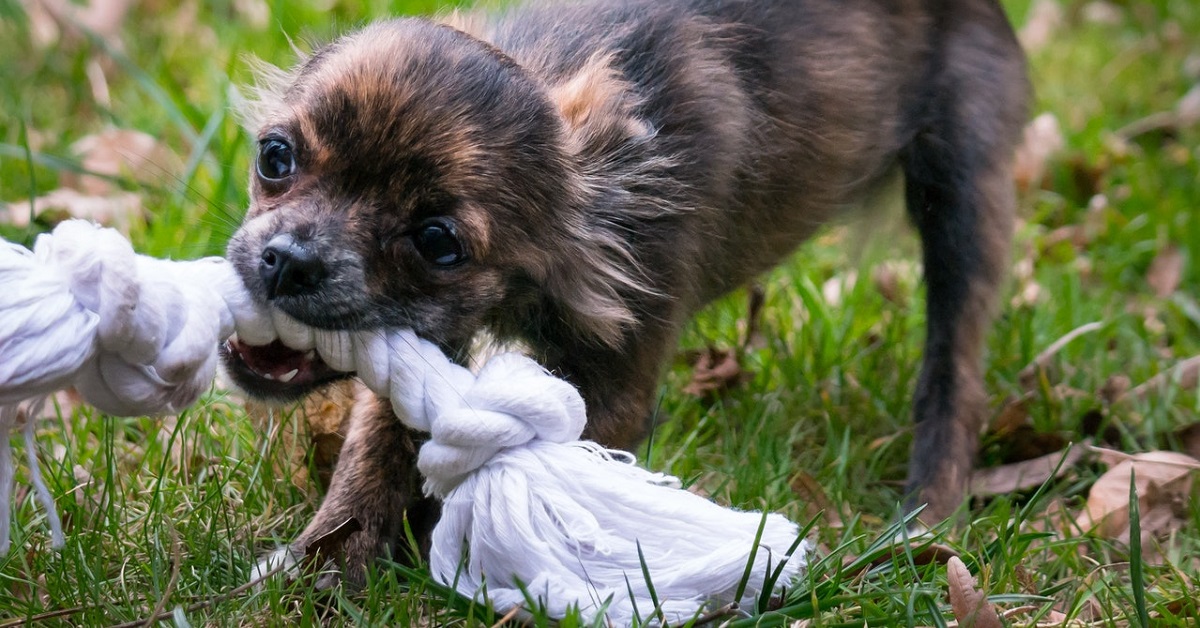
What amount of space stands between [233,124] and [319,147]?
6.71 feet

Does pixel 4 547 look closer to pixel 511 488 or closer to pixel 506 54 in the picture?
pixel 511 488

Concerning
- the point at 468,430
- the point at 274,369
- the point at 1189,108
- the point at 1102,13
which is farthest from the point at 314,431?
the point at 1102,13

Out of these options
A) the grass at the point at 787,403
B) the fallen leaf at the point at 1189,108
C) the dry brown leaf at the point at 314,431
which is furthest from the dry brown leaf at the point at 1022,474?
the fallen leaf at the point at 1189,108

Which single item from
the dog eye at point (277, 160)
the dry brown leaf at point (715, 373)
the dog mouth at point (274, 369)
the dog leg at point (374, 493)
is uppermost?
the dog eye at point (277, 160)

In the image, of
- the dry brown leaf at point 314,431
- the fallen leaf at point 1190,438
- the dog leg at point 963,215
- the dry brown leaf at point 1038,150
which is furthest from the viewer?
the dry brown leaf at point 1038,150

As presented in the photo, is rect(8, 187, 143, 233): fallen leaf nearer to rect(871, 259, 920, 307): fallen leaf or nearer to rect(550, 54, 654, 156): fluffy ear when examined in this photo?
rect(550, 54, 654, 156): fluffy ear

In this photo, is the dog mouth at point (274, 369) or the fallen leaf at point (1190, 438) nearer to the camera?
the dog mouth at point (274, 369)

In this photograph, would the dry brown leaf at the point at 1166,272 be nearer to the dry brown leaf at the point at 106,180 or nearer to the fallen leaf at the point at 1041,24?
the fallen leaf at the point at 1041,24

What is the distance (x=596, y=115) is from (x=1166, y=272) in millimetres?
2950

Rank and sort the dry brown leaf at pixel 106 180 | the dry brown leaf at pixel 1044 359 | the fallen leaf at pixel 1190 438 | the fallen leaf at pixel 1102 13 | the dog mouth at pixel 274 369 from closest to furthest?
the dog mouth at pixel 274 369 → the fallen leaf at pixel 1190 438 → the dry brown leaf at pixel 1044 359 → the dry brown leaf at pixel 106 180 → the fallen leaf at pixel 1102 13

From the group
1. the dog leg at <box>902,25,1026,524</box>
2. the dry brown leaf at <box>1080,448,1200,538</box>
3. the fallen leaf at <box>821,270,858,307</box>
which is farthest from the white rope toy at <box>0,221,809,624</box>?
the fallen leaf at <box>821,270,858,307</box>

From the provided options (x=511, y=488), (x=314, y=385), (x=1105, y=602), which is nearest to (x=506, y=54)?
(x=314, y=385)

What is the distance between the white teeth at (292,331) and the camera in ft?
8.67

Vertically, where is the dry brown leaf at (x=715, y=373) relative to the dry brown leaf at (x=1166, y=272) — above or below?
above
